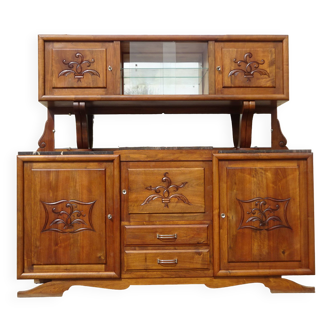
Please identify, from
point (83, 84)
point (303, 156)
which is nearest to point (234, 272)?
point (303, 156)

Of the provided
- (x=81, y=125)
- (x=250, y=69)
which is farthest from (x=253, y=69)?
(x=81, y=125)

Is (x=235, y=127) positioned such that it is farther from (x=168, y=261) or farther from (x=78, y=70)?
(x=78, y=70)

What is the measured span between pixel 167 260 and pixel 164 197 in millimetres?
580

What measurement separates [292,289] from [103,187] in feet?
6.52

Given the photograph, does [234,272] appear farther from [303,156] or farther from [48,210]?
[48,210]

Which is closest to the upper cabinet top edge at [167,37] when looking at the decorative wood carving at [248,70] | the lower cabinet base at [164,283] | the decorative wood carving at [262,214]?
the decorative wood carving at [248,70]

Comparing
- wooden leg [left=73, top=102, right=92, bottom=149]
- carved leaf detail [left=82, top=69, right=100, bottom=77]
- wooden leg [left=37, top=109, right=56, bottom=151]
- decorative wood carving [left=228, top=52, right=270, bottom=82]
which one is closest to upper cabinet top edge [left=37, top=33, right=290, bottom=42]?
decorative wood carving [left=228, top=52, right=270, bottom=82]

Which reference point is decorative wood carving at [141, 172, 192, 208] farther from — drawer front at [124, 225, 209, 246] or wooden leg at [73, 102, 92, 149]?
wooden leg at [73, 102, 92, 149]

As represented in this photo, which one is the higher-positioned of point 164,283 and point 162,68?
point 162,68

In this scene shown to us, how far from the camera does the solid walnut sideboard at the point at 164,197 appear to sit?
3.21m

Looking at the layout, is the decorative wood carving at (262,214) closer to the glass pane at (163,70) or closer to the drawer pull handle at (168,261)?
the drawer pull handle at (168,261)

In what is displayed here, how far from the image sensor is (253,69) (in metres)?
3.28

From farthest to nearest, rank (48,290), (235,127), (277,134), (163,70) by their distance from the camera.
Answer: (235,127), (277,134), (163,70), (48,290)

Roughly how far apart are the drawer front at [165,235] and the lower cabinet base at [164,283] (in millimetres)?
347
